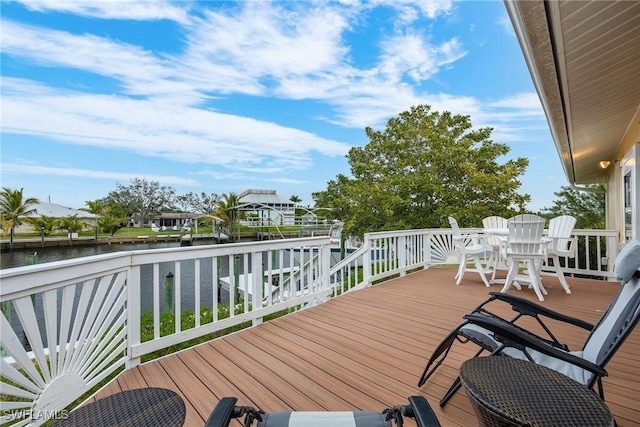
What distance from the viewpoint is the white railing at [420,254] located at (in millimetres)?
5465

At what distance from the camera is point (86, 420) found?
111cm

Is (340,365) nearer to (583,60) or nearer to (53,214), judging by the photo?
(583,60)

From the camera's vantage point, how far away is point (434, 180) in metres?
11.8

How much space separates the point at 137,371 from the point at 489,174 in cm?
1245

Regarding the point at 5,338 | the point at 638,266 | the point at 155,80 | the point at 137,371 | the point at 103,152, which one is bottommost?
the point at 137,371

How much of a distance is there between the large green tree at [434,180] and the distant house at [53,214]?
60.9ft

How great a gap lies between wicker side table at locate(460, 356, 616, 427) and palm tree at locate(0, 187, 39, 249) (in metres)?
22.3

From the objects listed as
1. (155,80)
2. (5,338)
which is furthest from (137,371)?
(155,80)

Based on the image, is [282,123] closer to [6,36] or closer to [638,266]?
[6,36]

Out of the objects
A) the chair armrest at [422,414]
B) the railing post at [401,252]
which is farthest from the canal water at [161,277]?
the chair armrest at [422,414]

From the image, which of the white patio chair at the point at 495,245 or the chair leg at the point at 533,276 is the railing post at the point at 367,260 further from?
the chair leg at the point at 533,276

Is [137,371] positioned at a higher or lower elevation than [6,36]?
lower

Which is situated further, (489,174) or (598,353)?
(489,174)

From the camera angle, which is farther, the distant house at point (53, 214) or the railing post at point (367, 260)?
the distant house at point (53, 214)
